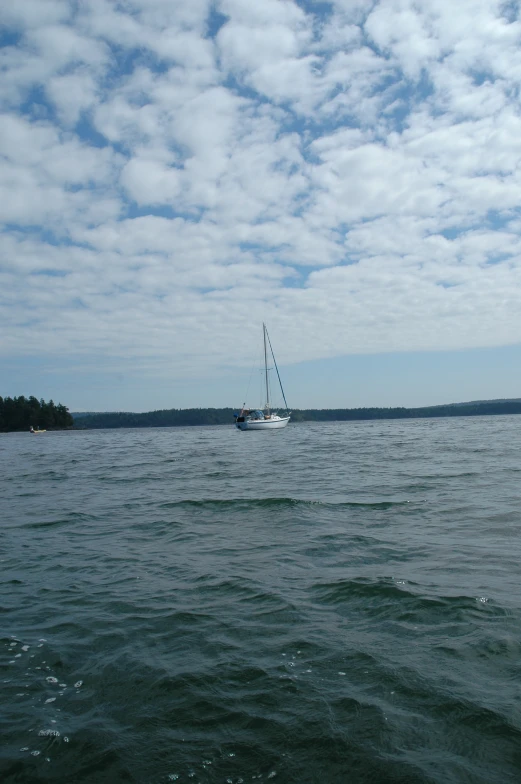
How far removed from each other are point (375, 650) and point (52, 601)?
463 cm

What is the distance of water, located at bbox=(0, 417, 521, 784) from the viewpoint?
13.9 feet

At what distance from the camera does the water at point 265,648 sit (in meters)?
4.24

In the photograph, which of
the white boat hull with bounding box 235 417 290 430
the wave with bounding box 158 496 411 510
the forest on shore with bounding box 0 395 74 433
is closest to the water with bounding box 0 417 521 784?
the wave with bounding box 158 496 411 510

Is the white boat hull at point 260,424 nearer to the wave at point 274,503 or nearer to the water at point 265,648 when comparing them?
the wave at point 274,503

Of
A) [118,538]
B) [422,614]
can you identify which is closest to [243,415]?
[118,538]

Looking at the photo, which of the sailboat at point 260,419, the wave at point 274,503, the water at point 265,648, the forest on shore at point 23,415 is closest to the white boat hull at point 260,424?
the sailboat at point 260,419

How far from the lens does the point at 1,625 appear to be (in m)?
6.92

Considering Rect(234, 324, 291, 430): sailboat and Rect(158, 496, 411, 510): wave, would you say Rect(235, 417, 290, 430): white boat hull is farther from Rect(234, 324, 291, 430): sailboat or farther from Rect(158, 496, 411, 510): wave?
Rect(158, 496, 411, 510): wave

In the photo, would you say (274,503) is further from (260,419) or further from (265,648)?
(260,419)

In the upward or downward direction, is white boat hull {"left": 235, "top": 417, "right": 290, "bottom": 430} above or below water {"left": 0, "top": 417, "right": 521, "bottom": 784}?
above

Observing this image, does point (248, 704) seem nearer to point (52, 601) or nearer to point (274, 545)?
point (52, 601)

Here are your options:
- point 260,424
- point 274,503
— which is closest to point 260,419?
point 260,424

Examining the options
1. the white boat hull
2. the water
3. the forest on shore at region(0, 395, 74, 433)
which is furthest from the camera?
the forest on shore at region(0, 395, 74, 433)

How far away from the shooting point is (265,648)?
6047 millimetres
